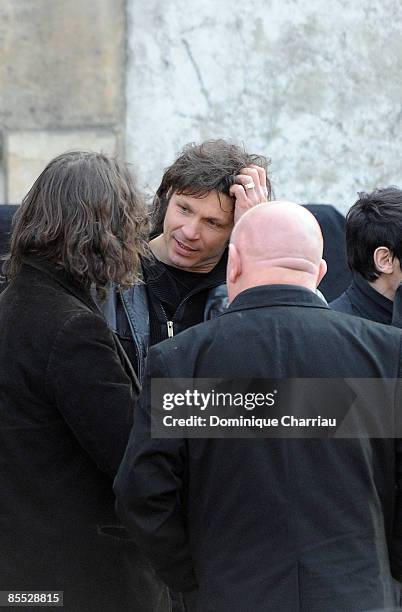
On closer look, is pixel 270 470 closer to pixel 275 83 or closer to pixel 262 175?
pixel 262 175

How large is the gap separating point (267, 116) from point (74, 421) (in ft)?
9.28

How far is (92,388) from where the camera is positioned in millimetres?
2182

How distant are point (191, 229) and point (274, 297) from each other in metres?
0.88

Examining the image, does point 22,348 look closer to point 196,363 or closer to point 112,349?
point 112,349

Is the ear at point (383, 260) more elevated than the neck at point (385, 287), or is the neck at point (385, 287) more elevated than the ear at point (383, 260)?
the ear at point (383, 260)

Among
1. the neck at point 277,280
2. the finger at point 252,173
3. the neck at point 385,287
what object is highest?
the finger at point 252,173

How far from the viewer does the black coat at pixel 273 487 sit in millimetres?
1927

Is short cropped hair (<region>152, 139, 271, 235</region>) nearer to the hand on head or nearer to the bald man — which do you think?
the hand on head

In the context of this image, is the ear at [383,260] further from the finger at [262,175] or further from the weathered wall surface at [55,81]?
the weathered wall surface at [55,81]

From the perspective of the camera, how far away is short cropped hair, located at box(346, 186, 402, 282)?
303 centimetres

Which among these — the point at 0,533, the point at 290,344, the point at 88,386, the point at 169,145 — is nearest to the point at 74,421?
the point at 88,386

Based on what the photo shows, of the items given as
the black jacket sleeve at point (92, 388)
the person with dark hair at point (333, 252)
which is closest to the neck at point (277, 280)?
the black jacket sleeve at point (92, 388)

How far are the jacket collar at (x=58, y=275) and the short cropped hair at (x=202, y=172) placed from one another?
2.27 feet

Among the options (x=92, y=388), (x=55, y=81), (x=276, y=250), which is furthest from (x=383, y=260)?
(x=55, y=81)
